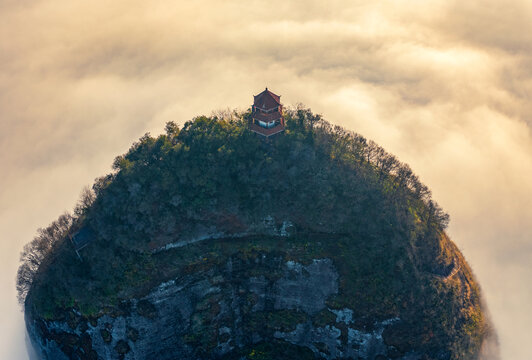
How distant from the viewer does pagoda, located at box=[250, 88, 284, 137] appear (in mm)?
71500

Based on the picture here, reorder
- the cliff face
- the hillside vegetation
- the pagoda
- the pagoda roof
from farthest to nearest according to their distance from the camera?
the pagoda < the pagoda roof < the hillside vegetation < the cliff face

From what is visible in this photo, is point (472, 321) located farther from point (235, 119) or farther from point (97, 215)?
point (97, 215)

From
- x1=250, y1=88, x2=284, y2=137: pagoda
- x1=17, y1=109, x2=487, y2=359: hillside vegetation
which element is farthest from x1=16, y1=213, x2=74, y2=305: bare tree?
x1=250, y1=88, x2=284, y2=137: pagoda

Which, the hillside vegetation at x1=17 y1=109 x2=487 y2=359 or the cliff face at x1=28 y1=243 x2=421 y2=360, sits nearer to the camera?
the cliff face at x1=28 y1=243 x2=421 y2=360

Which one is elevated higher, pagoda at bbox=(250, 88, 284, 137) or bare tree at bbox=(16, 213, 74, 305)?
pagoda at bbox=(250, 88, 284, 137)

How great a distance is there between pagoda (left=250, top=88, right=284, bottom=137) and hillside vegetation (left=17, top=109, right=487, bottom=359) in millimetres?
2384

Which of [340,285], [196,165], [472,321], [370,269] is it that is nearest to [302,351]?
[340,285]

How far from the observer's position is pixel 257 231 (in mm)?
68562

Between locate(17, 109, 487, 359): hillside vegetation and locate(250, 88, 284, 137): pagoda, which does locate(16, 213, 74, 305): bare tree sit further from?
locate(250, 88, 284, 137): pagoda

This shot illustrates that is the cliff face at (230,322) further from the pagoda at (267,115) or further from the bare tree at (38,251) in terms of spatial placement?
the pagoda at (267,115)

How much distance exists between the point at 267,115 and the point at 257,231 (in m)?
23.9

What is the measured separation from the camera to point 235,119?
80.8 m

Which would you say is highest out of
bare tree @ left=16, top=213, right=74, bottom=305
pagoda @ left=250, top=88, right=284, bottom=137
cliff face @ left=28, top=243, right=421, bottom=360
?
pagoda @ left=250, top=88, right=284, bottom=137

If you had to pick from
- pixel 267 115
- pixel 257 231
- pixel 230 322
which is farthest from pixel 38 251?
pixel 267 115
